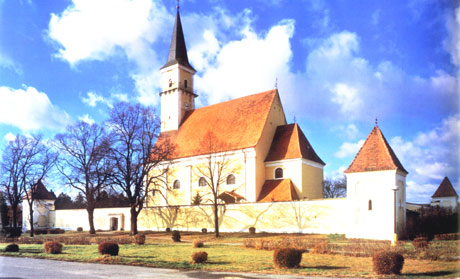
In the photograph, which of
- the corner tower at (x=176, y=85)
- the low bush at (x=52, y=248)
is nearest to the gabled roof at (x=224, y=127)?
the corner tower at (x=176, y=85)

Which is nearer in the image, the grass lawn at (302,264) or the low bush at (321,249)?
the grass lawn at (302,264)

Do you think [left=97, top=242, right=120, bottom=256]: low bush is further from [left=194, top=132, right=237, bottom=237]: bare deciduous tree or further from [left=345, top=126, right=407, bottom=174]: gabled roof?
[left=194, top=132, right=237, bottom=237]: bare deciduous tree

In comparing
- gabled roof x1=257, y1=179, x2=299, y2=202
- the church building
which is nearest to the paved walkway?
gabled roof x1=257, y1=179, x2=299, y2=202

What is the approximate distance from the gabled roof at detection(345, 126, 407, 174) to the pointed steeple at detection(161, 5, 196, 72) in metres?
30.0

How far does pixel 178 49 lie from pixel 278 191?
26281 millimetres

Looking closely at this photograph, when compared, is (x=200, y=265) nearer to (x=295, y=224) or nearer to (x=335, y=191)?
(x=295, y=224)

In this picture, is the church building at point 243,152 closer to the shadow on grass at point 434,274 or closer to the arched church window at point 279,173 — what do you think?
the arched church window at point 279,173

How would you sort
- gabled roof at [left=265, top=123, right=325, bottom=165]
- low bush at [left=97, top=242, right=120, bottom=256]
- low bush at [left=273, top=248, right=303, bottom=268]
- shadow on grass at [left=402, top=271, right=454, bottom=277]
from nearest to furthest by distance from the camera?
1. shadow on grass at [left=402, top=271, right=454, bottom=277]
2. low bush at [left=273, top=248, right=303, bottom=268]
3. low bush at [left=97, top=242, right=120, bottom=256]
4. gabled roof at [left=265, top=123, right=325, bottom=165]

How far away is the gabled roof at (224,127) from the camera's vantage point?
41875 mm

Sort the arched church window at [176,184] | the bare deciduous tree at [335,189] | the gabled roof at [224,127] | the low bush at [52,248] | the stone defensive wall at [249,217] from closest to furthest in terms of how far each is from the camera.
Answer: the low bush at [52,248] → the stone defensive wall at [249,217] → the gabled roof at [224,127] → the arched church window at [176,184] → the bare deciduous tree at [335,189]

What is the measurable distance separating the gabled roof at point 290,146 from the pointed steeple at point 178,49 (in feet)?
59.5

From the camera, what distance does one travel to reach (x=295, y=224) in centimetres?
3309

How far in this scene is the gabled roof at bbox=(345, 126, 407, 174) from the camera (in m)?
28.5

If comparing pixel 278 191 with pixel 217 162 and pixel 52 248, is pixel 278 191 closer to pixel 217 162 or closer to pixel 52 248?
pixel 217 162
